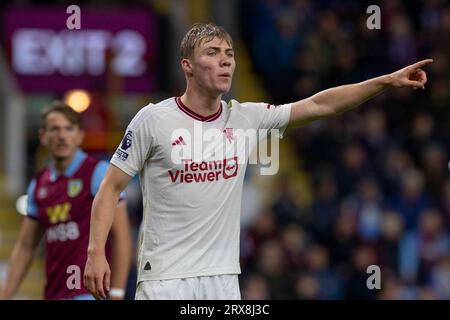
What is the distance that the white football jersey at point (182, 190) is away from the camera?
7457 mm

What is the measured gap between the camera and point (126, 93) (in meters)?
17.5

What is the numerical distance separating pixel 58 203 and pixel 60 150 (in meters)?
0.38

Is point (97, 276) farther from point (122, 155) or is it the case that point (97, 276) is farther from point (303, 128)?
point (303, 128)

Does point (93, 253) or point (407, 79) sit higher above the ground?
point (407, 79)

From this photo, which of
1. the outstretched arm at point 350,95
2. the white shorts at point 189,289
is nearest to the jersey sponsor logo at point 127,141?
the white shorts at point 189,289

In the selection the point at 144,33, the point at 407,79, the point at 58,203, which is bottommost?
the point at 58,203

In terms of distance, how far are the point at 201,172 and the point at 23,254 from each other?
7.37 feet

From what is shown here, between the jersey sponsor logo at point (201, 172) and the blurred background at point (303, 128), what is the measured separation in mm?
6377

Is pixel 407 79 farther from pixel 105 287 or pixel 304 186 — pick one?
pixel 304 186

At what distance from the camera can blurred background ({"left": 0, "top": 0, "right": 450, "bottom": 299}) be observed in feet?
48.2

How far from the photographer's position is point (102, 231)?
733 centimetres

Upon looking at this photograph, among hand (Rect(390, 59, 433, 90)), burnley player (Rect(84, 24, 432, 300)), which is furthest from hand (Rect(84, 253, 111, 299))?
hand (Rect(390, 59, 433, 90))

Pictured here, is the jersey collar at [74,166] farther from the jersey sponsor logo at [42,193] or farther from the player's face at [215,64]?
the player's face at [215,64]
